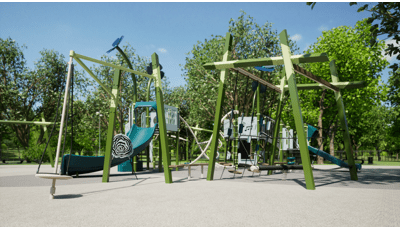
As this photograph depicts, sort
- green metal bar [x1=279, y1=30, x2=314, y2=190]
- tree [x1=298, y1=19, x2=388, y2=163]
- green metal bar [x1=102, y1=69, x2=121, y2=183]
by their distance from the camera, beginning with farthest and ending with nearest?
tree [x1=298, y1=19, x2=388, y2=163] → green metal bar [x1=102, y1=69, x2=121, y2=183] → green metal bar [x1=279, y1=30, x2=314, y2=190]

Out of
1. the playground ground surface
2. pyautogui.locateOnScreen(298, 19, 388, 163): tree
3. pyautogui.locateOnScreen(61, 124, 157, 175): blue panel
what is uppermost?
pyautogui.locateOnScreen(298, 19, 388, 163): tree

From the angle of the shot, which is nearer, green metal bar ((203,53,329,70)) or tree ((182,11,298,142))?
green metal bar ((203,53,329,70))

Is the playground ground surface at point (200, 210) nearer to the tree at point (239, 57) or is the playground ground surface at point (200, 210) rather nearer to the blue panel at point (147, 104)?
the blue panel at point (147, 104)

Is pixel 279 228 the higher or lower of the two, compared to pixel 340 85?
lower

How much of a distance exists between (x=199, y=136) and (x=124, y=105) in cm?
844

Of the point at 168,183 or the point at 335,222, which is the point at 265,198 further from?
the point at 168,183

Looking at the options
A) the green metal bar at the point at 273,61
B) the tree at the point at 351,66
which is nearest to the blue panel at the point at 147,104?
the green metal bar at the point at 273,61

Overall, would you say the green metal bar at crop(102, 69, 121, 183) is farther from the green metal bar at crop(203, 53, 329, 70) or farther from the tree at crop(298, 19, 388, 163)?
the tree at crop(298, 19, 388, 163)

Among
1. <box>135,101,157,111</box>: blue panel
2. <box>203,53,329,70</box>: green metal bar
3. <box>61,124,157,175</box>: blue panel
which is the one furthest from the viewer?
<box>135,101,157,111</box>: blue panel

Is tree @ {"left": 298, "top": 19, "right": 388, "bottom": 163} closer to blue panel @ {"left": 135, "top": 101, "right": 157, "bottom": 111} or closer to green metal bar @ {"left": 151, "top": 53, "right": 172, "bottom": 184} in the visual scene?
blue panel @ {"left": 135, "top": 101, "right": 157, "bottom": 111}

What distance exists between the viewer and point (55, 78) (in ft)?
103

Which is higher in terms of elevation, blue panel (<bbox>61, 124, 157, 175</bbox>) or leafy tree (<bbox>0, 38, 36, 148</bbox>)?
leafy tree (<bbox>0, 38, 36, 148</bbox>)

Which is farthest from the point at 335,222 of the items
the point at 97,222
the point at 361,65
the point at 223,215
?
the point at 361,65

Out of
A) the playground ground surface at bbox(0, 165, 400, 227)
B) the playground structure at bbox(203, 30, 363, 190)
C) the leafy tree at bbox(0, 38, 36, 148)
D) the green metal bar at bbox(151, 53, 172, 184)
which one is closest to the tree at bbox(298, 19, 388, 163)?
the playground structure at bbox(203, 30, 363, 190)
